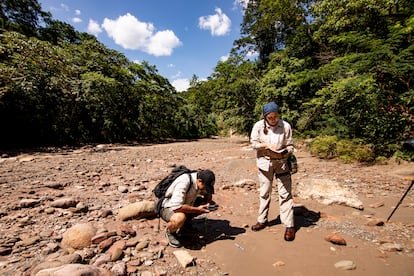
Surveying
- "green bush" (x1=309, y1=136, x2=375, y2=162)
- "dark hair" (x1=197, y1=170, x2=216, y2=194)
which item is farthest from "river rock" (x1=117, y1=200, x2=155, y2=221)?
"green bush" (x1=309, y1=136, x2=375, y2=162)

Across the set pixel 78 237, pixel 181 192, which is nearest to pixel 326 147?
pixel 181 192

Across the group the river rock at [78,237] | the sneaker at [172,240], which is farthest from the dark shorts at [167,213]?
the river rock at [78,237]

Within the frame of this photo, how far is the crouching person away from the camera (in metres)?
2.73

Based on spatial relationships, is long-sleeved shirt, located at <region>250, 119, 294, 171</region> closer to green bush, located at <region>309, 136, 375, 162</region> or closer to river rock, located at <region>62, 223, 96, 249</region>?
river rock, located at <region>62, 223, 96, 249</region>

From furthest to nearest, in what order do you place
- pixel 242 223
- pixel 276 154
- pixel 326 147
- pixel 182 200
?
pixel 326 147 < pixel 242 223 < pixel 276 154 < pixel 182 200

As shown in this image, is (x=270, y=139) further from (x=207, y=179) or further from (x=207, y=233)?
(x=207, y=233)

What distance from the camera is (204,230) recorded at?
3.39 m

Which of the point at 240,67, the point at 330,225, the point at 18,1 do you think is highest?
the point at 18,1

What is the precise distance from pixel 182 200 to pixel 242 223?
1365mm

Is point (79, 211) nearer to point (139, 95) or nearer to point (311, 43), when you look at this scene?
point (139, 95)

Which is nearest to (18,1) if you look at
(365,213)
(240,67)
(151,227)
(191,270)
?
(240,67)

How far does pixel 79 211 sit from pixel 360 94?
30.7 ft

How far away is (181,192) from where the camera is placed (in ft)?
9.21

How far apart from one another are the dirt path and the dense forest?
243cm
